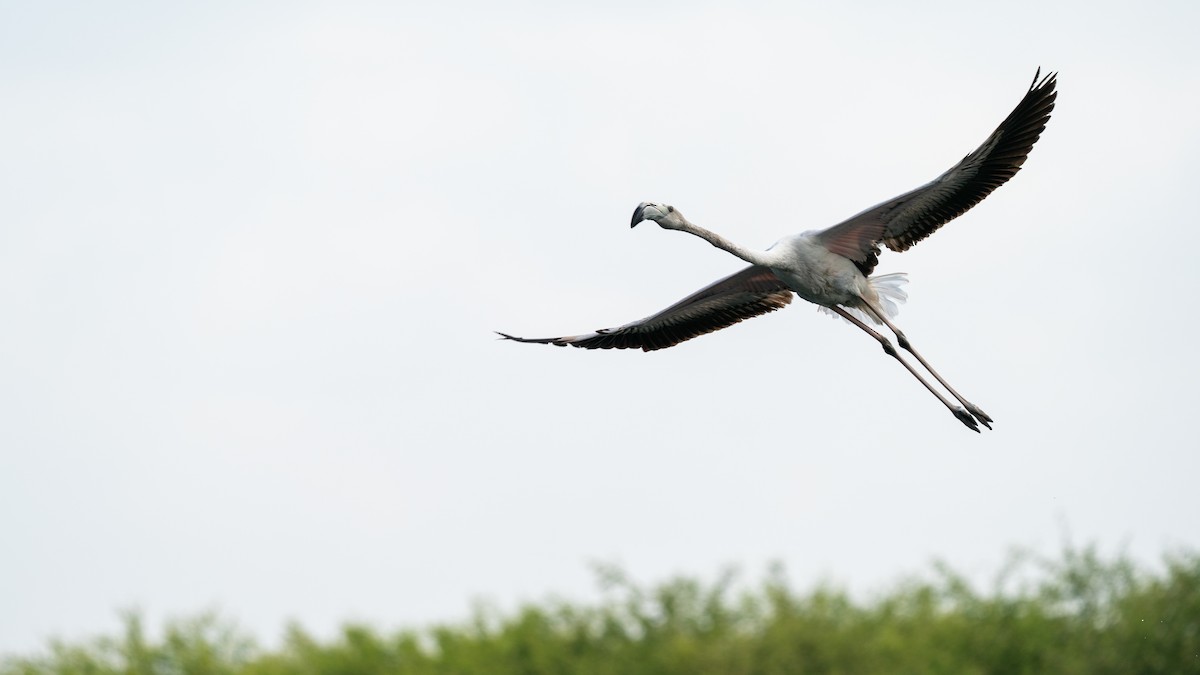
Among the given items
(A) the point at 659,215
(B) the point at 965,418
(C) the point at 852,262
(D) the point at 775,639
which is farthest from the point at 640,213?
(D) the point at 775,639

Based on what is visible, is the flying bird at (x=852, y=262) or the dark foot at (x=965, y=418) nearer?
the flying bird at (x=852, y=262)

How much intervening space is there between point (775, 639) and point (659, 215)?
91.5 feet

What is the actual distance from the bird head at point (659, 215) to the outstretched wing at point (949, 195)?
5.10 feet

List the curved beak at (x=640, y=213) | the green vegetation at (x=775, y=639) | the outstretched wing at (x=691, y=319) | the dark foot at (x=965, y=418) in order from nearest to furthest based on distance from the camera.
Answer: the curved beak at (x=640, y=213) → the dark foot at (x=965, y=418) → the outstretched wing at (x=691, y=319) → the green vegetation at (x=775, y=639)

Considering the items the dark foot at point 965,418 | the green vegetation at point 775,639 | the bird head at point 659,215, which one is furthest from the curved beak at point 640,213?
the green vegetation at point 775,639

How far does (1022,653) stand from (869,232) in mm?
30666

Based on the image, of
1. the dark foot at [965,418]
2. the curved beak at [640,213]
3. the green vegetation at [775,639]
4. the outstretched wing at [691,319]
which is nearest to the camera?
the curved beak at [640,213]

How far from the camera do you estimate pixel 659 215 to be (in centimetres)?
1555

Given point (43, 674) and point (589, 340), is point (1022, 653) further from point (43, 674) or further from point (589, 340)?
point (589, 340)

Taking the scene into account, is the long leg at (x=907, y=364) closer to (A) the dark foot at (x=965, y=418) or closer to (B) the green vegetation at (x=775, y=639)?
(A) the dark foot at (x=965, y=418)

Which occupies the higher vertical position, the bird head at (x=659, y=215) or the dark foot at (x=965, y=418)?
the bird head at (x=659, y=215)

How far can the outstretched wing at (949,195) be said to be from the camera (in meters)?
15.7

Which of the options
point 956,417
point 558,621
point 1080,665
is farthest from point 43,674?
point 956,417

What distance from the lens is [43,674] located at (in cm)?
4647
